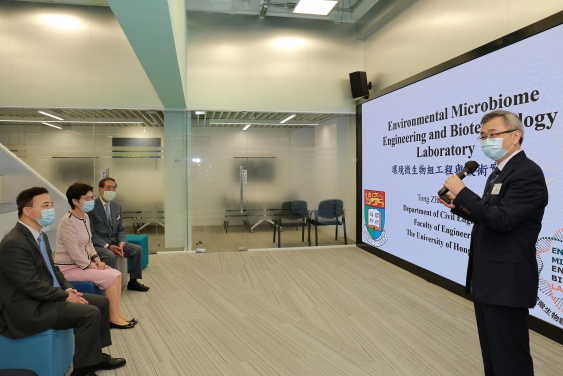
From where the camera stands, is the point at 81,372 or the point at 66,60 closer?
the point at 81,372

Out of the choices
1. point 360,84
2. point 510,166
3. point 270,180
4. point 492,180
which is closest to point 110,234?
point 270,180

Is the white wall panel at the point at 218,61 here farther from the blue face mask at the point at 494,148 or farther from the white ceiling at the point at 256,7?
the blue face mask at the point at 494,148

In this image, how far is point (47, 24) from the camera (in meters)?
6.51

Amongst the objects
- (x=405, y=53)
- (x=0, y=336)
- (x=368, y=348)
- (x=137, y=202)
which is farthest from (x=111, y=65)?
(x=368, y=348)

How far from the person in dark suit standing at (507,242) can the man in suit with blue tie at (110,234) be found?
3832mm

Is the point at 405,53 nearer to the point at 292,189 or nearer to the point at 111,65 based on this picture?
the point at 292,189

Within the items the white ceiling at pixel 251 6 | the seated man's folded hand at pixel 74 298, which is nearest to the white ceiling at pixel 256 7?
the white ceiling at pixel 251 6

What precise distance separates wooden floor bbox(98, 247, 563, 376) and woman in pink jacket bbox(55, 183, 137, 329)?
1.29ft

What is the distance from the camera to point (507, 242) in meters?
1.94

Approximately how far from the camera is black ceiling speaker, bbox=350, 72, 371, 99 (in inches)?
279

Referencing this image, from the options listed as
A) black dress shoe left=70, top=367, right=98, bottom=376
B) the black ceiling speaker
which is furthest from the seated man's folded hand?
the black ceiling speaker

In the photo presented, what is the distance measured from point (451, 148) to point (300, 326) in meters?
2.83

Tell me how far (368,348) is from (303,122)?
5.02 meters

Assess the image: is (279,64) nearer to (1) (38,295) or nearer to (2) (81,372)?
(1) (38,295)
